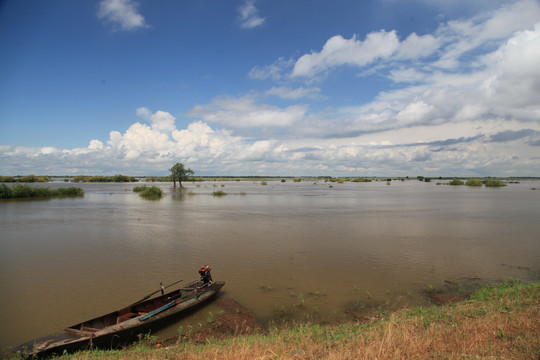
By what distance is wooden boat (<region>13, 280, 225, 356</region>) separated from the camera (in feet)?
20.3

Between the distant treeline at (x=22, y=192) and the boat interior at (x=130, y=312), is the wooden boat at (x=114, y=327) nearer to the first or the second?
the boat interior at (x=130, y=312)

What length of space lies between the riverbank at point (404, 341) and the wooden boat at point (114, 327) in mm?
417

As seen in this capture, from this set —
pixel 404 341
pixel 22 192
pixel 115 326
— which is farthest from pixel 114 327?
pixel 22 192

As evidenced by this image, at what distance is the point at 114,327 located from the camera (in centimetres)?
685

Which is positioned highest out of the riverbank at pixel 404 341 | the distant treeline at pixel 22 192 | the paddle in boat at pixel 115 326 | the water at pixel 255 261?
the distant treeline at pixel 22 192

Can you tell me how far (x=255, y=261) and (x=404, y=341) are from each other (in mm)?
8904

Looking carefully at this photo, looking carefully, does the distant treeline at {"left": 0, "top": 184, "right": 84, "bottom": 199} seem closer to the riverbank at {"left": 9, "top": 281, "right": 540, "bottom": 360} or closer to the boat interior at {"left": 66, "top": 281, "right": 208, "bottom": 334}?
the boat interior at {"left": 66, "top": 281, "right": 208, "bottom": 334}

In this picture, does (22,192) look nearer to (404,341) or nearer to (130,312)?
(130,312)

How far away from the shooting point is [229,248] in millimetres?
15758

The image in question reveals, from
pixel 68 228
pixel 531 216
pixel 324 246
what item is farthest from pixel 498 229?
pixel 68 228

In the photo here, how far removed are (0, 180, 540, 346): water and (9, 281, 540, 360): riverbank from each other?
2.07 m

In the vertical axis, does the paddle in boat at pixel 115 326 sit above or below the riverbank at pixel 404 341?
below

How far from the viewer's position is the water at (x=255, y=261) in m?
9.27

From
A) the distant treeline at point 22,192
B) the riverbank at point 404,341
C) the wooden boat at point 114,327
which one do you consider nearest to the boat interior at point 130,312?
the wooden boat at point 114,327
